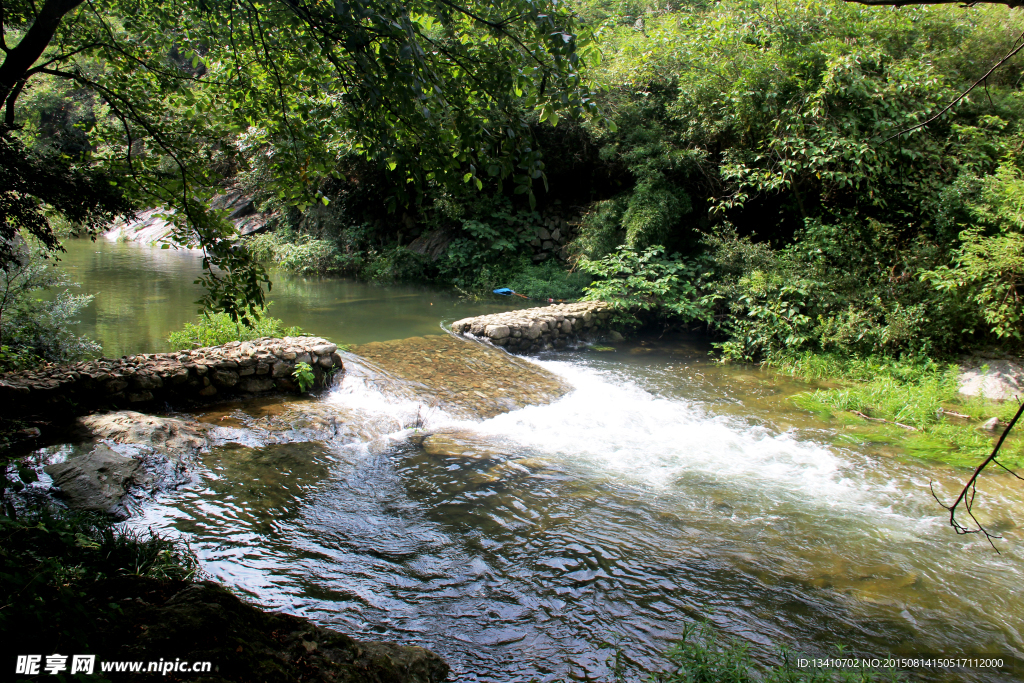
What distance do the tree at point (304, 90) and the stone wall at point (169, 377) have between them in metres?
2.24

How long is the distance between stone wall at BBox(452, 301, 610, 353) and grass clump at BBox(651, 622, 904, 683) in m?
6.41

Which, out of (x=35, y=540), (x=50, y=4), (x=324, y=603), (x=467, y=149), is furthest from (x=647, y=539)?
(x=50, y=4)

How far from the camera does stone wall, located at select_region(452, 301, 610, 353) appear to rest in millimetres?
9070

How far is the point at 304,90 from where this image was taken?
12.2 feet

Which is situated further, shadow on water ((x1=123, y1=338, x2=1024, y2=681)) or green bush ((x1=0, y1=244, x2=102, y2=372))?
green bush ((x1=0, y1=244, x2=102, y2=372))

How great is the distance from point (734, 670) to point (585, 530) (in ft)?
5.15

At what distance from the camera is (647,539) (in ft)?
13.1

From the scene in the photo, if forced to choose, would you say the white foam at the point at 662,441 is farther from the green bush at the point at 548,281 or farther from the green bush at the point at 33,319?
the green bush at the point at 548,281

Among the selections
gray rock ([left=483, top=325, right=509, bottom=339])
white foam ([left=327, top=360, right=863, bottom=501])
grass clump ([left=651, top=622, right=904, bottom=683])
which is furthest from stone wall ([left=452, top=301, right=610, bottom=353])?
grass clump ([left=651, top=622, right=904, bottom=683])

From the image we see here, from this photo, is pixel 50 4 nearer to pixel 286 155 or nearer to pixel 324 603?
pixel 286 155

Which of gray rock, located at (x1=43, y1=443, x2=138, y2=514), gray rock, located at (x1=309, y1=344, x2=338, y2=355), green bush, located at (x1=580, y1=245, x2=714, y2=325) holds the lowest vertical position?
gray rock, located at (x1=43, y1=443, x2=138, y2=514)

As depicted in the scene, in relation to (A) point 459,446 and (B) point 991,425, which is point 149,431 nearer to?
(A) point 459,446

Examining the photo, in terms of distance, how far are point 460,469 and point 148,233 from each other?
22369mm

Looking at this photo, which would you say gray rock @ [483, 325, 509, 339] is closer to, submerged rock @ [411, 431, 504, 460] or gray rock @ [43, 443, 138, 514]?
submerged rock @ [411, 431, 504, 460]
